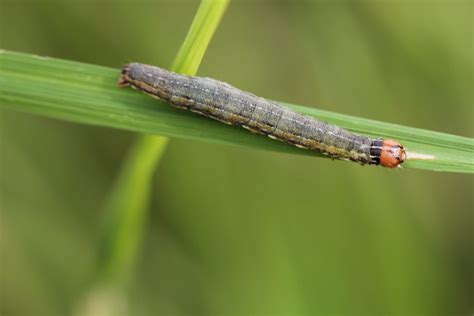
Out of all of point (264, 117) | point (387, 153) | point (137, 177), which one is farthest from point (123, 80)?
point (387, 153)

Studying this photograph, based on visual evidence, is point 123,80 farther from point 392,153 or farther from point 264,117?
point 392,153

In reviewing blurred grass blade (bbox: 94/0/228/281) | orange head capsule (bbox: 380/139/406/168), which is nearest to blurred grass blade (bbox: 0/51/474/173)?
orange head capsule (bbox: 380/139/406/168)

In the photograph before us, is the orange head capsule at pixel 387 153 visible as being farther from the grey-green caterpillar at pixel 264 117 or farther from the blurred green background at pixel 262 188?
the blurred green background at pixel 262 188

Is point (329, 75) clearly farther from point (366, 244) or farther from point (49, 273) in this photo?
point (49, 273)

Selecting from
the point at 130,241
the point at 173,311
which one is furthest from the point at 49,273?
the point at 130,241

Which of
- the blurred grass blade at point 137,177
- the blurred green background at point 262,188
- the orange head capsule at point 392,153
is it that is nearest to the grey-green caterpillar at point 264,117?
the orange head capsule at point 392,153

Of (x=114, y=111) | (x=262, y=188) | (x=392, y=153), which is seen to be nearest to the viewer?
(x=114, y=111)

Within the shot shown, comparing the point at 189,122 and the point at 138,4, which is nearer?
the point at 189,122
